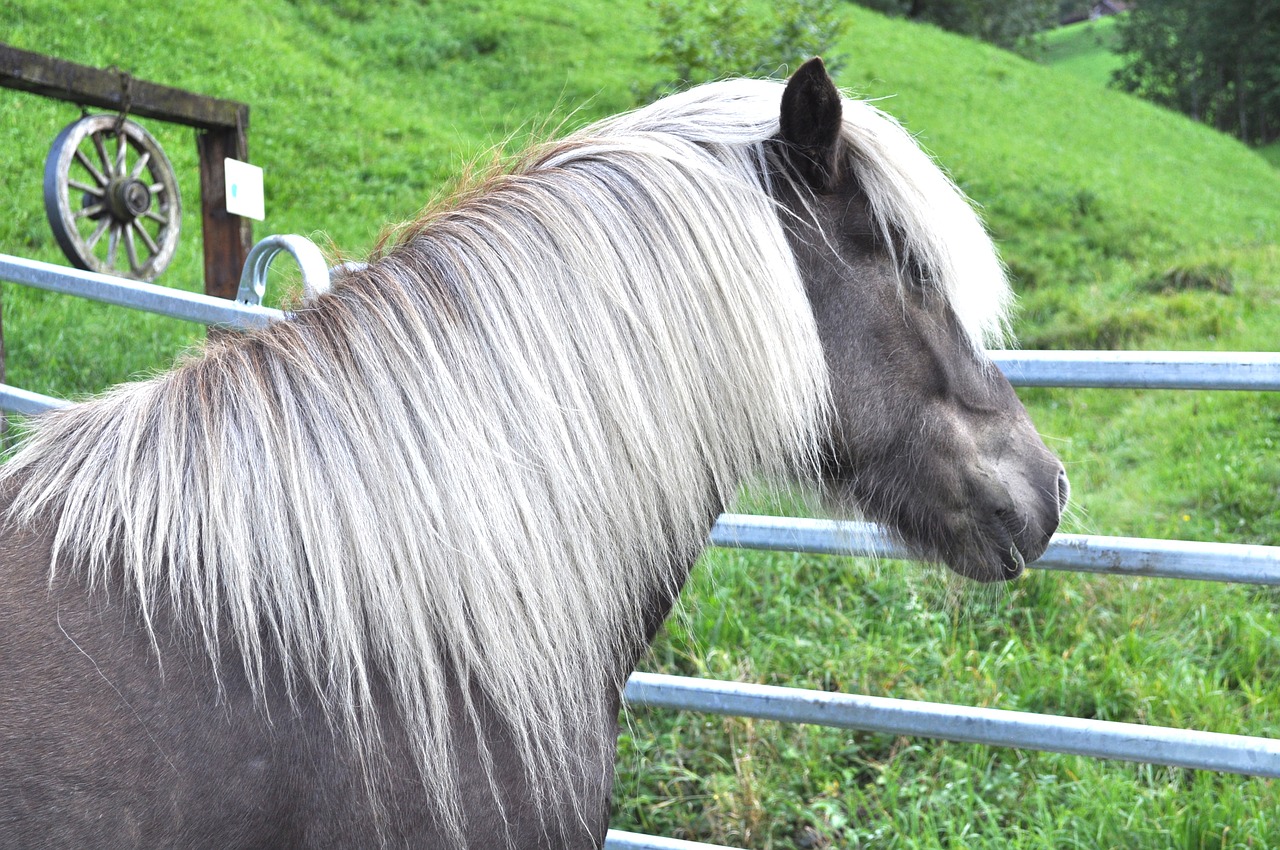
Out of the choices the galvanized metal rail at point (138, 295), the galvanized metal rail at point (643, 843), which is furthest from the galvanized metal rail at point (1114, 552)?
the galvanized metal rail at point (138, 295)

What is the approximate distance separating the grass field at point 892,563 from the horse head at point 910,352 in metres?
0.48

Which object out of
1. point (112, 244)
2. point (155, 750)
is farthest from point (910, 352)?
point (112, 244)

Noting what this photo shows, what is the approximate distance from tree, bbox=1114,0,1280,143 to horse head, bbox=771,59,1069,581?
137 feet

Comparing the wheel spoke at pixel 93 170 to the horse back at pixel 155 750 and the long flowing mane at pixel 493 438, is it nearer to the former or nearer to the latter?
the long flowing mane at pixel 493 438

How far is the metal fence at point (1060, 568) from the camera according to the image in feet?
6.17

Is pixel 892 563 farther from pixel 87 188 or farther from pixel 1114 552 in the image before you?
pixel 87 188

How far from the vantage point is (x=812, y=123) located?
1.53 meters

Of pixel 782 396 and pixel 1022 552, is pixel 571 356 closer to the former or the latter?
pixel 782 396

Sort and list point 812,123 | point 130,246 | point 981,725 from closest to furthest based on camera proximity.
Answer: point 812,123 < point 981,725 < point 130,246

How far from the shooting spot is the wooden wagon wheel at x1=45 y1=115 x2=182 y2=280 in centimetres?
477

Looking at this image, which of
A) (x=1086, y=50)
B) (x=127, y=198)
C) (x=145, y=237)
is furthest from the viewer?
(x=1086, y=50)

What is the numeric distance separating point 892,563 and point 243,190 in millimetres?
2477

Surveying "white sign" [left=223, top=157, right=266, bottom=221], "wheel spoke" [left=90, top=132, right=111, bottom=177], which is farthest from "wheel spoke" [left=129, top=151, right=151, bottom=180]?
"white sign" [left=223, top=157, right=266, bottom=221]

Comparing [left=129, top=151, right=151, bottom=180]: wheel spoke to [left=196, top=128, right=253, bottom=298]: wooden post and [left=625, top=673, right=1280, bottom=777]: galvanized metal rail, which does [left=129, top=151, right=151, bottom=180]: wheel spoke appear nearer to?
[left=196, top=128, right=253, bottom=298]: wooden post
